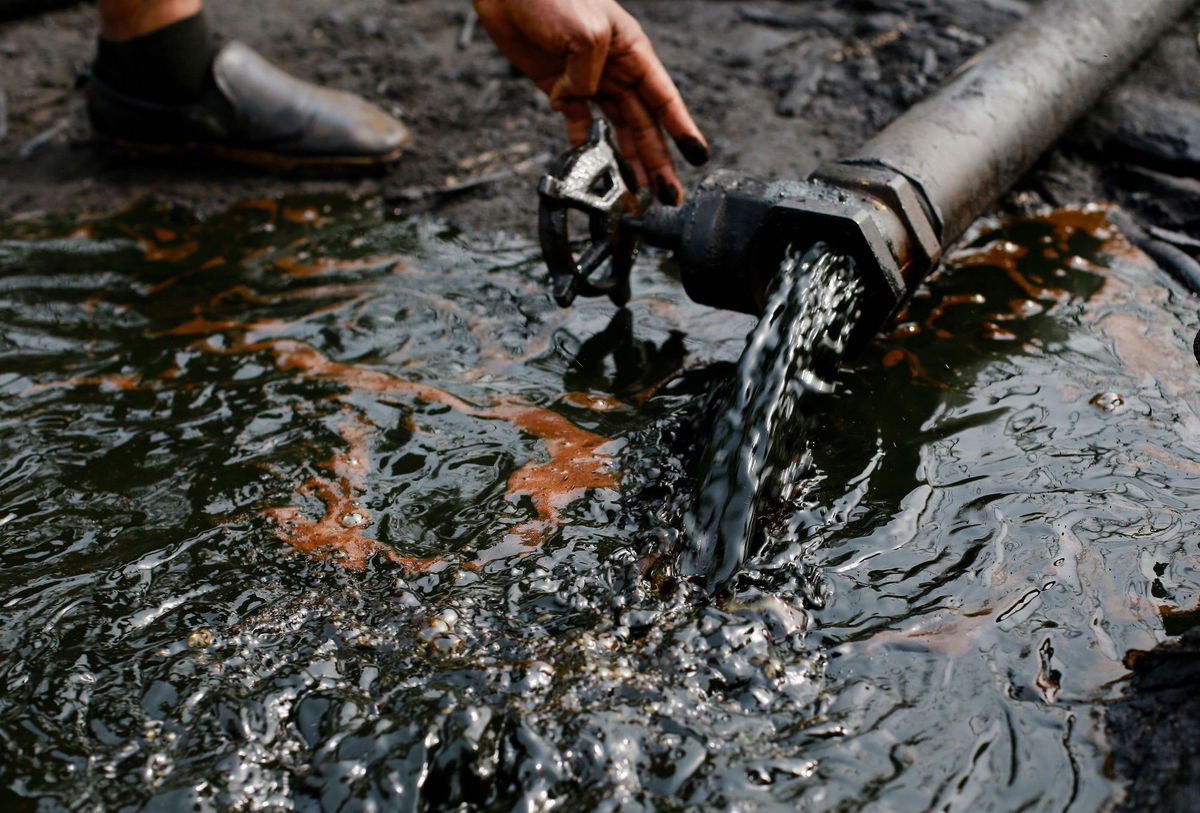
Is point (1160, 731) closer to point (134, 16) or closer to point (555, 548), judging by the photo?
point (555, 548)

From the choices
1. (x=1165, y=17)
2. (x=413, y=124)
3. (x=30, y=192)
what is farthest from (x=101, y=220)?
(x=1165, y=17)

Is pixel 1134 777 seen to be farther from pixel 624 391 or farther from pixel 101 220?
pixel 101 220

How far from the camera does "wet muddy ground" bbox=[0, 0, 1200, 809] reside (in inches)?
76.4

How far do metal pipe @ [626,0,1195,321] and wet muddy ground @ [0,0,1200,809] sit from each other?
37 centimetres

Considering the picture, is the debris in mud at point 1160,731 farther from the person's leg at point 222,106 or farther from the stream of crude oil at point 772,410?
the person's leg at point 222,106

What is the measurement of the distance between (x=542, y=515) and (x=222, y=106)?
10.1 ft

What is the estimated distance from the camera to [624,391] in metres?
3.10

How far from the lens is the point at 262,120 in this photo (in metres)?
4.63

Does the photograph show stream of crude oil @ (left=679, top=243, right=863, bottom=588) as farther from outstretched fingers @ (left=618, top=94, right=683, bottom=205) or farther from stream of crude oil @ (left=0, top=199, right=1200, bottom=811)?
outstretched fingers @ (left=618, top=94, right=683, bottom=205)

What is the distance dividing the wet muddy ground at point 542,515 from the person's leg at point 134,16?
739 millimetres

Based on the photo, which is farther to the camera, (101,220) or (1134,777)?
(101,220)

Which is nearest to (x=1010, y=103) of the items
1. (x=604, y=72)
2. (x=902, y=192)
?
(x=902, y=192)

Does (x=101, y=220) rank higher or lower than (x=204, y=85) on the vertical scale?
lower

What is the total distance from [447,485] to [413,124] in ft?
9.17
